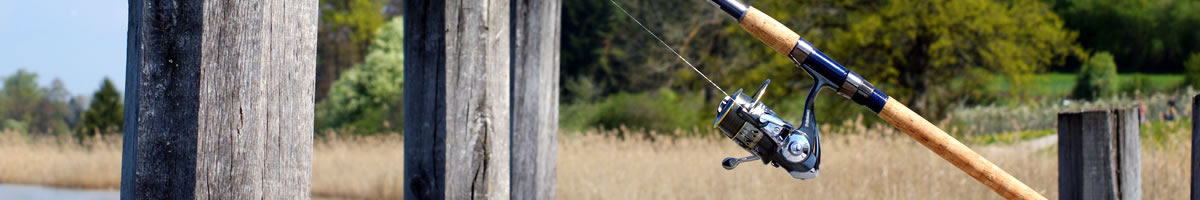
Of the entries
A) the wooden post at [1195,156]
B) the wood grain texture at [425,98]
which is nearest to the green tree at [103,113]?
the wood grain texture at [425,98]

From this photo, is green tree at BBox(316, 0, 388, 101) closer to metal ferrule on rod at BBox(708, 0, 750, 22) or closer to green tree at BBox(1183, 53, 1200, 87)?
green tree at BBox(1183, 53, 1200, 87)

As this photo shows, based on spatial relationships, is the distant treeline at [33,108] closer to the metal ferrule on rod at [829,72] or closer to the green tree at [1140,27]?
the metal ferrule on rod at [829,72]

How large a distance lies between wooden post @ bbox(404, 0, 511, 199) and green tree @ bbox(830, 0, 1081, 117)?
1040cm

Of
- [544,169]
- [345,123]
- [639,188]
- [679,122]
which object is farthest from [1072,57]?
[544,169]

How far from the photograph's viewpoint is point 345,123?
17.1 m

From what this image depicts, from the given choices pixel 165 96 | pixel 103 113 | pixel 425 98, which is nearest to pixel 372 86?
pixel 103 113

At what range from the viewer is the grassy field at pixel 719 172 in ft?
17.1

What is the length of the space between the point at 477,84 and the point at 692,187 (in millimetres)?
4634

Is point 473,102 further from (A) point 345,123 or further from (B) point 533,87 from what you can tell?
(A) point 345,123

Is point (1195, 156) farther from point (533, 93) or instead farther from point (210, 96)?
point (210, 96)

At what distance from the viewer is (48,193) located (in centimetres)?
998

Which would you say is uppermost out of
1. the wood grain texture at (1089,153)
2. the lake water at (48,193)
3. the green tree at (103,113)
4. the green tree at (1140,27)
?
the green tree at (1140,27)

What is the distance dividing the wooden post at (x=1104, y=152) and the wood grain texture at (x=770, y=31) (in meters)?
1.10

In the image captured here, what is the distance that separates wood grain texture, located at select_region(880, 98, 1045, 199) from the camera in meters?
1.52
